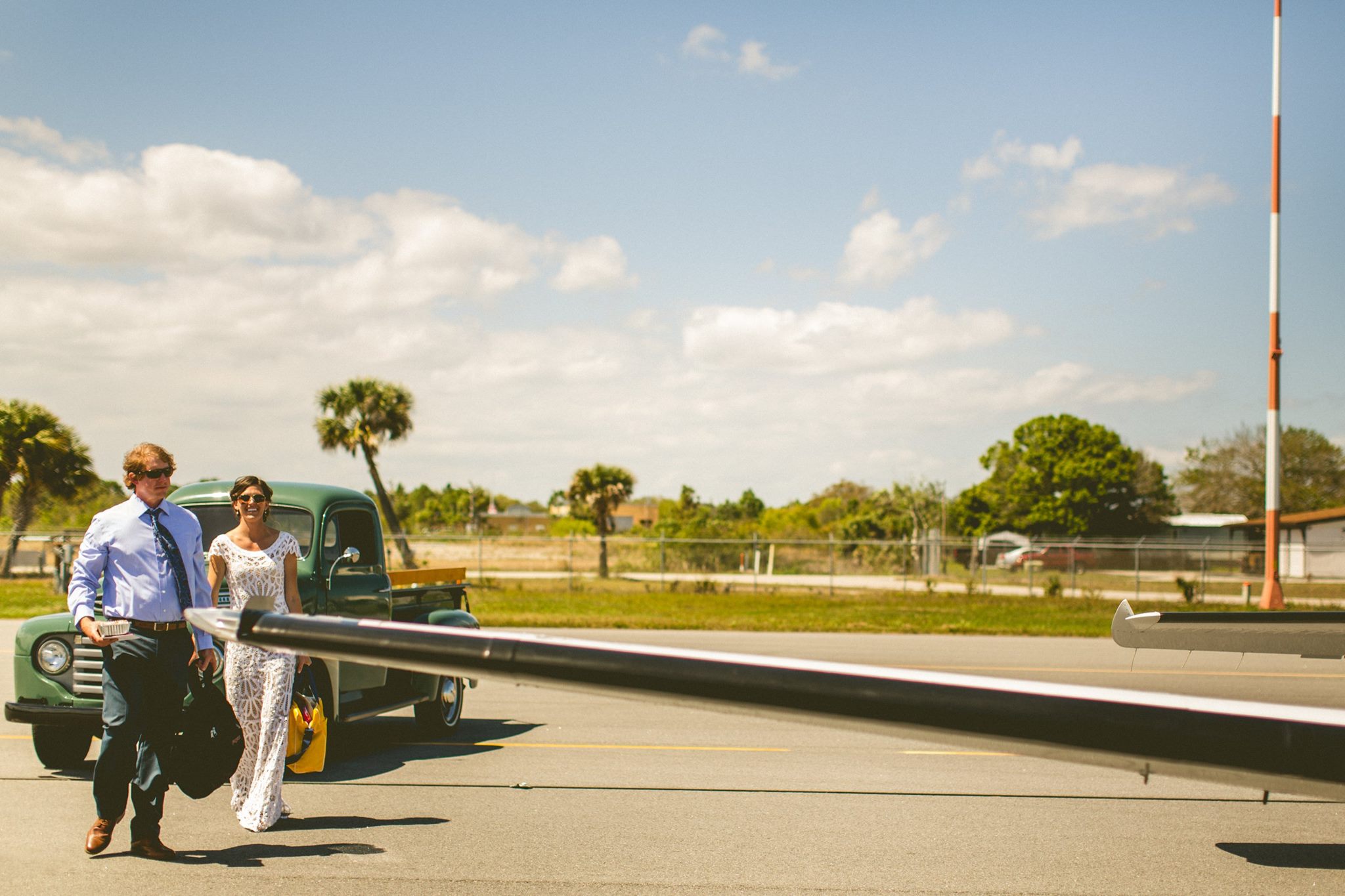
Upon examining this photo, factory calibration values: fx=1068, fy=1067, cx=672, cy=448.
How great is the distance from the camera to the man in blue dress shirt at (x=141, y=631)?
5273 mm

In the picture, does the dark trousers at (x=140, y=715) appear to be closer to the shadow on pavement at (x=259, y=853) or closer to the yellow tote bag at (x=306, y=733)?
the shadow on pavement at (x=259, y=853)

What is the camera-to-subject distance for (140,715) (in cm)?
531

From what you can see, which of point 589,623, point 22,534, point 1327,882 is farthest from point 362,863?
point 22,534

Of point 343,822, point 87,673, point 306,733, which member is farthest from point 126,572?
point 87,673

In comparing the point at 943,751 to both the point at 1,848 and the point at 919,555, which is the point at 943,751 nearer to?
the point at 1,848

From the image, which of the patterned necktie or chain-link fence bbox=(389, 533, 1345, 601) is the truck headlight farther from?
chain-link fence bbox=(389, 533, 1345, 601)

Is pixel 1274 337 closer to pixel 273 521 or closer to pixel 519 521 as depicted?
pixel 273 521

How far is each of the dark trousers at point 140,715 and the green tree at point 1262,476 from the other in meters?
78.2

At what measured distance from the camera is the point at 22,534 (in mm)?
27906

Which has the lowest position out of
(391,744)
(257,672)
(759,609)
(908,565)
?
(759,609)

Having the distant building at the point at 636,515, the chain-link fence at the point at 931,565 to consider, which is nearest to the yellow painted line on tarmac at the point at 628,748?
the chain-link fence at the point at 931,565

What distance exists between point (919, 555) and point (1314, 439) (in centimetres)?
3652

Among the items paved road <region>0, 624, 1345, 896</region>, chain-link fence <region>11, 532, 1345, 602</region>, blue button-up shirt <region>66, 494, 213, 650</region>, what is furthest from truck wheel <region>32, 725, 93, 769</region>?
chain-link fence <region>11, 532, 1345, 602</region>

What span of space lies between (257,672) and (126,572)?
1.12m
